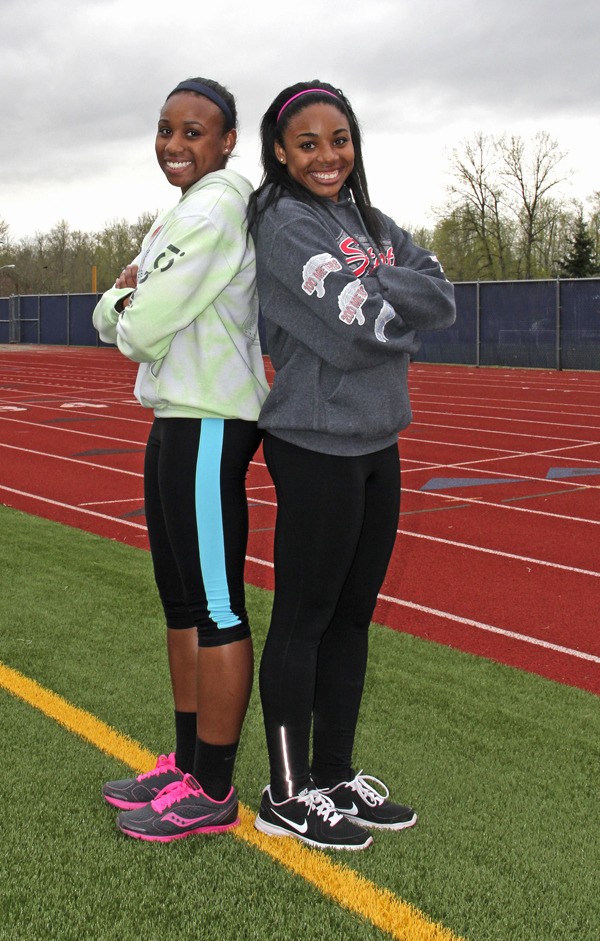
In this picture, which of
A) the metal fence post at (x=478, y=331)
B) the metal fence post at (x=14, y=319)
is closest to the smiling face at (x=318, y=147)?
the metal fence post at (x=478, y=331)

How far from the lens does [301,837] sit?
2645 mm

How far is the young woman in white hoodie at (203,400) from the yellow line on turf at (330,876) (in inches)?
6.3

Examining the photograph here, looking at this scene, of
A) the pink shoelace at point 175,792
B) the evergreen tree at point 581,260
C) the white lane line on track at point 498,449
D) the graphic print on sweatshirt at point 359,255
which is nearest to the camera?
the graphic print on sweatshirt at point 359,255

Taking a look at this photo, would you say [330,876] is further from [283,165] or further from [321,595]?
[283,165]

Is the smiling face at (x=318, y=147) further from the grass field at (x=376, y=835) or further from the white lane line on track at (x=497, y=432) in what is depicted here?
the white lane line on track at (x=497, y=432)

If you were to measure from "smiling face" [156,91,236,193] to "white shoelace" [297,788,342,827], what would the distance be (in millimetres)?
1574

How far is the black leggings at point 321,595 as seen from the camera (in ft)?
8.28

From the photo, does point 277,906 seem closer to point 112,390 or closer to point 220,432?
point 220,432

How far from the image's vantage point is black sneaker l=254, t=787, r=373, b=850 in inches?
104

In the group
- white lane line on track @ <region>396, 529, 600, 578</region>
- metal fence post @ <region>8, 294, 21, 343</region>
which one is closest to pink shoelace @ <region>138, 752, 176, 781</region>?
white lane line on track @ <region>396, 529, 600, 578</region>

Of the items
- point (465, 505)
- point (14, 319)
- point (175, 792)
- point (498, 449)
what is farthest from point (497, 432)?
point (14, 319)

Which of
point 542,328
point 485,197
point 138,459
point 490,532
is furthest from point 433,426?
point 485,197

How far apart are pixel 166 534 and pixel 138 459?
8.44 metres

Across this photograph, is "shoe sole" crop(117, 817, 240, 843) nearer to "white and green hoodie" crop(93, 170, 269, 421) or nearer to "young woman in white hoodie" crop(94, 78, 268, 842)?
"young woman in white hoodie" crop(94, 78, 268, 842)
